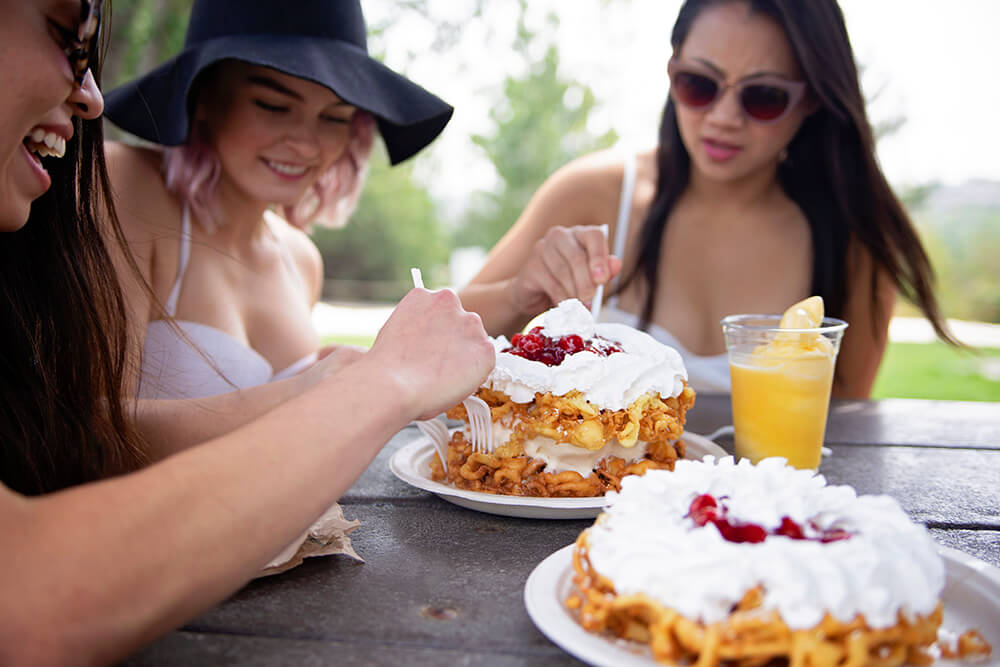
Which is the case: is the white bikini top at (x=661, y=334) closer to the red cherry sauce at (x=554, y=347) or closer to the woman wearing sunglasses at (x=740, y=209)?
the woman wearing sunglasses at (x=740, y=209)

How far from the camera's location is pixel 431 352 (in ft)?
3.29

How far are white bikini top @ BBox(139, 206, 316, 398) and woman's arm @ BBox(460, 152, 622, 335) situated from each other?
649 mm

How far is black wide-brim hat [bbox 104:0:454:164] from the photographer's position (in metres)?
1.85

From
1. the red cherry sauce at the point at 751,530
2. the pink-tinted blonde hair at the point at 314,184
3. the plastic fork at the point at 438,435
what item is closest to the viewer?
the red cherry sauce at the point at 751,530

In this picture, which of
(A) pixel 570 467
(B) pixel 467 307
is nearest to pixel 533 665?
(A) pixel 570 467

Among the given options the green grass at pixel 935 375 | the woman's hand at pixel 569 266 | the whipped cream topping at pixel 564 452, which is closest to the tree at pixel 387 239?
the green grass at pixel 935 375

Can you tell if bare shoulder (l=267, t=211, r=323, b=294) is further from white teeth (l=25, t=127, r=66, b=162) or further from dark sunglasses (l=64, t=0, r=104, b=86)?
dark sunglasses (l=64, t=0, r=104, b=86)

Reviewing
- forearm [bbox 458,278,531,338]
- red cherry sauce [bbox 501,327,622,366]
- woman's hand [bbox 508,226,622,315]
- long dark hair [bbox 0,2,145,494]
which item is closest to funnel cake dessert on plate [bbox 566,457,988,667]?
red cherry sauce [bbox 501,327,622,366]

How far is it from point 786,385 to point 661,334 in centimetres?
114

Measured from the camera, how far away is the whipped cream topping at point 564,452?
4.29ft

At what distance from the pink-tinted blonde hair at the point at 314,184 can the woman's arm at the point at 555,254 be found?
0.51 m

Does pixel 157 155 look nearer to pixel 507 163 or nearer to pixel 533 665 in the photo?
pixel 533 665

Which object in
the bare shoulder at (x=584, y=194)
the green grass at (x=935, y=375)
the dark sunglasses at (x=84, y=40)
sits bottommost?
the green grass at (x=935, y=375)

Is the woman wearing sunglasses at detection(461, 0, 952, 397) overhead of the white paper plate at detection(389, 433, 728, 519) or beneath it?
overhead
